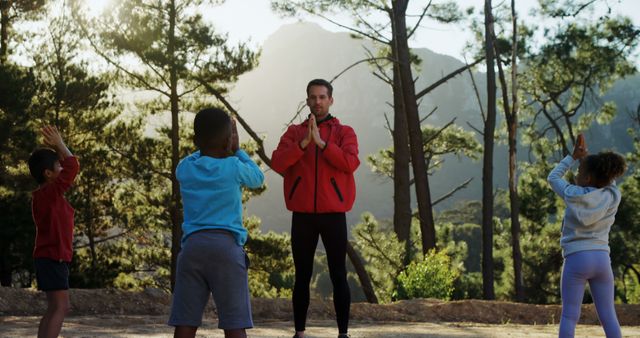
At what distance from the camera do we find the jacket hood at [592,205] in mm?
3986

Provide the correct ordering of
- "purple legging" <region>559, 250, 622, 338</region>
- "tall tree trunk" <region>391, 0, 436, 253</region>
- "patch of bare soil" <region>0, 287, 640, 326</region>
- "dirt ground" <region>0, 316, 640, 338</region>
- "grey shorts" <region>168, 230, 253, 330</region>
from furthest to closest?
1. "tall tree trunk" <region>391, 0, 436, 253</region>
2. "patch of bare soil" <region>0, 287, 640, 326</region>
3. "dirt ground" <region>0, 316, 640, 338</region>
4. "purple legging" <region>559, 250, 622, 338</region>
5. "grey shorts" <region>168, 230, 253, 330</region>

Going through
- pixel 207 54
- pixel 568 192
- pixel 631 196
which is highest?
pixel 207 54

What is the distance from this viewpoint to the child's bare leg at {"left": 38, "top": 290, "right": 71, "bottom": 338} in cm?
396

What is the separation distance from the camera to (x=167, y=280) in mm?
21625

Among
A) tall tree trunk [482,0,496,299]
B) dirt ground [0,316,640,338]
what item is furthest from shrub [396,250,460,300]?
→ tall tree trunk [482,0,496,299]

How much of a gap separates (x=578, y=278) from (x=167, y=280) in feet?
61.9

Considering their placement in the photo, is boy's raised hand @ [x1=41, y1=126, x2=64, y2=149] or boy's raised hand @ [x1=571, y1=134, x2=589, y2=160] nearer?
boy's raised hand @ [x1=41, y1=126, x2=64, y2=149]

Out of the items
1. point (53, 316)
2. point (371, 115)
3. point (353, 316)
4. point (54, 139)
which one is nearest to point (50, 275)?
point (53, 316)

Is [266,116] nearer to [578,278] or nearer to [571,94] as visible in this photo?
[571,94]

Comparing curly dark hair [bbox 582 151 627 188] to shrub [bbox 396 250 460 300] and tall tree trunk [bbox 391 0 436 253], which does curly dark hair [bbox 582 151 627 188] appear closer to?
shrub [bbox 396 250 460 300]

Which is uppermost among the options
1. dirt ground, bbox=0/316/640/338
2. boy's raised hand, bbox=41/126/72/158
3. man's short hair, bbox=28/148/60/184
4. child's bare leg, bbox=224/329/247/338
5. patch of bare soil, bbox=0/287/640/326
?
boy's raised hand, bbox=41/126/72/158

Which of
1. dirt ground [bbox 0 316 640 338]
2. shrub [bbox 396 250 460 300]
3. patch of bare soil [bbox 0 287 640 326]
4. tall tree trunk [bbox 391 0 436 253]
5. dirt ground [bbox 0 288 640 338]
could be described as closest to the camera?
dirt ground [bbox 0 316 640 338]

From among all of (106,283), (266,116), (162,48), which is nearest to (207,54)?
(162,48)

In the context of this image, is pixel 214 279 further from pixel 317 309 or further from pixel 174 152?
pixel 174 152
